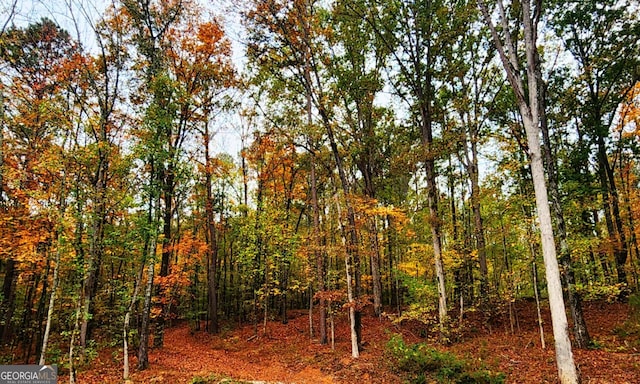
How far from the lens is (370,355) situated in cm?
1052

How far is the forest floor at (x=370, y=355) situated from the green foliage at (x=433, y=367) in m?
0.39

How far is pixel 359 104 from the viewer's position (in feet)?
51.5

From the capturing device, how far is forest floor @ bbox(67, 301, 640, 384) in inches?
306

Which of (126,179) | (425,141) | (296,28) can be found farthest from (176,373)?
(296,28)

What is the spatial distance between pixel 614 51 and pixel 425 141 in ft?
27.0

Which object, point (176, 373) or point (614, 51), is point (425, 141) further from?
point (176, 373)

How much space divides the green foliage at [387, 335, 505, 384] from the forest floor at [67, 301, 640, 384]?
39cm

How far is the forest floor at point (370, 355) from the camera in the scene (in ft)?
25.5

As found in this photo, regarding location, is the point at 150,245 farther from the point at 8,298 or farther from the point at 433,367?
the point at 8,298

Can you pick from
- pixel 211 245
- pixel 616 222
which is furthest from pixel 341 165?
pixel 616 222

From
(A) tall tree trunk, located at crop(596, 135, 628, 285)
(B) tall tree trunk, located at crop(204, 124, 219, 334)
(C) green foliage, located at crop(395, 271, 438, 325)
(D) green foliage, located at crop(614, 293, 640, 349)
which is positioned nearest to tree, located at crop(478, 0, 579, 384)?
(C) green foliage, located at crop(395, 271, 438, 325)

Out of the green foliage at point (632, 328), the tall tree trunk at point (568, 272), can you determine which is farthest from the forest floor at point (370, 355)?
the tall tree trunk at point (568, 272)

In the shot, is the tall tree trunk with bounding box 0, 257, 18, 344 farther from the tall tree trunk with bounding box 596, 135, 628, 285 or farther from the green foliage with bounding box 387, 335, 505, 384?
the tall tree trunk with bounding box 596, 135, 628, 285

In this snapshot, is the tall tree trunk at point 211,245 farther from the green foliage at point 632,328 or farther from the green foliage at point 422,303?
the green foliage at point 632,328
